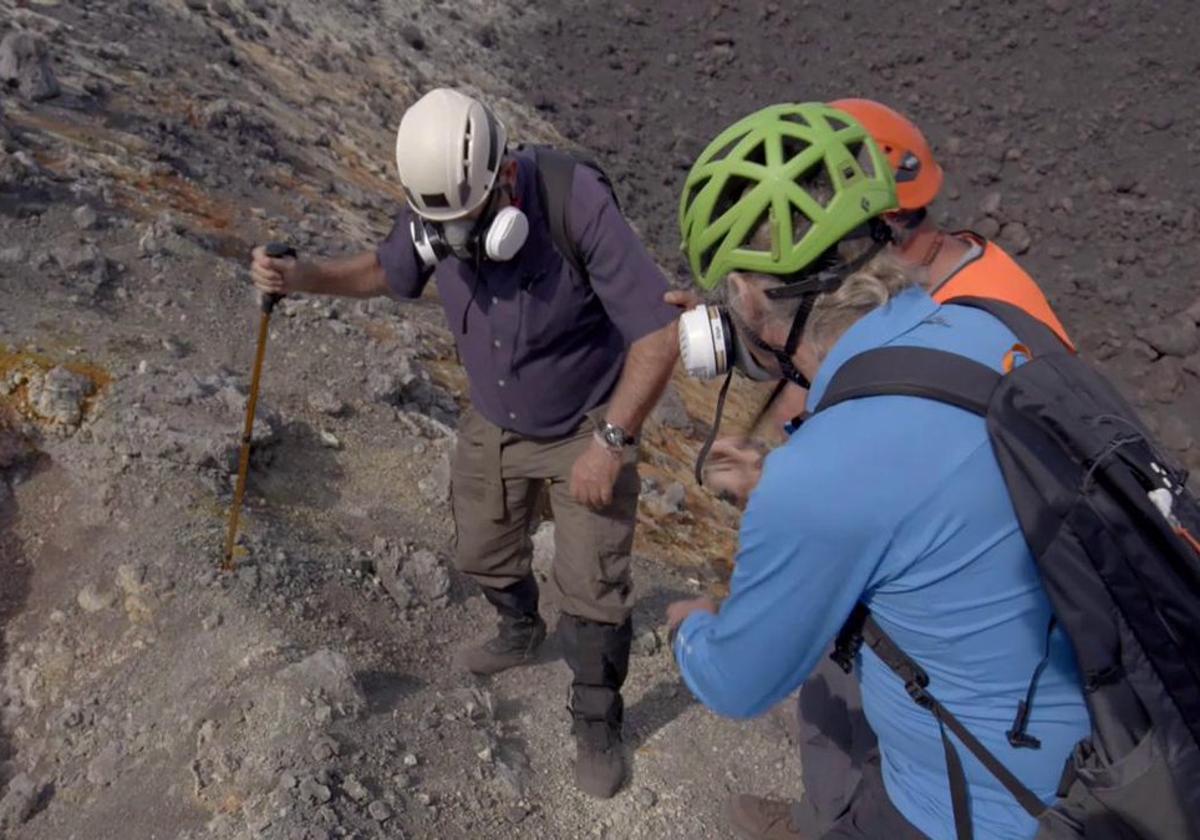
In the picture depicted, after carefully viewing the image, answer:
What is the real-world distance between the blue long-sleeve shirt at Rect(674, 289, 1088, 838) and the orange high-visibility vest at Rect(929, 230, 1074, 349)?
→ 4.82 ft

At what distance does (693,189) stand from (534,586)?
2.51 metres

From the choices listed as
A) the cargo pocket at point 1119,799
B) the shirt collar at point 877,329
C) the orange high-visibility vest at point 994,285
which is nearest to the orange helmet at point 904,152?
the orange high-visibility vest at point 994,285

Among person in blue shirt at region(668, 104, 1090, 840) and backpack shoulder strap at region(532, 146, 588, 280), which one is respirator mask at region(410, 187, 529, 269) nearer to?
backpack shoulder strap at region(532, 146, 588, 280)

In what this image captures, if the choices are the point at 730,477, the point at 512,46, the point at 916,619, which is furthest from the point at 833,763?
the point at 512,46

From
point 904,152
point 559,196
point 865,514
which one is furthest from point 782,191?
point 904,152

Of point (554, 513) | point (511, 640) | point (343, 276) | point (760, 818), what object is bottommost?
point (511, 640)

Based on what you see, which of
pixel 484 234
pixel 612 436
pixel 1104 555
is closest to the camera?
pixel 1104 555

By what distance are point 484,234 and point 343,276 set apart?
773 mm

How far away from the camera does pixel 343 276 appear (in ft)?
13.4

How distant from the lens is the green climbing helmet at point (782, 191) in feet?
7.22

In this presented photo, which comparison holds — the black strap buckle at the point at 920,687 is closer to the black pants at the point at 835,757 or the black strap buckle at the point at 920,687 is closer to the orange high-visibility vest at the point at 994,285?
the black pants at the point at 835,757

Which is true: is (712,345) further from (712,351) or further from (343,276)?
(343,276)

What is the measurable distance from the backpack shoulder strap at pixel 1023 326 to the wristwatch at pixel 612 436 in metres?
1.56

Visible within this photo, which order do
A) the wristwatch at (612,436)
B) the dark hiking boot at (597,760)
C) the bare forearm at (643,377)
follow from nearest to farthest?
1. the bare forearm at (643,377)
2. the wristwatch at (612,436)
3. the dark hiking boot at (597,760)
